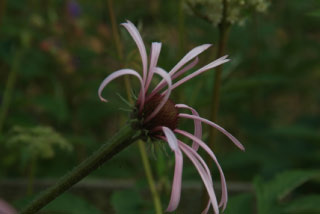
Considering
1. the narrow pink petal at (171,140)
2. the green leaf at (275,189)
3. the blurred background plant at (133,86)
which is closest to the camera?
the narrow pink petal at (171,140)

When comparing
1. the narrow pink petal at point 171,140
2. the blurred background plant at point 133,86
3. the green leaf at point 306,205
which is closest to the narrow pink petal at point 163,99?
the narrow pink petal at point 171,140

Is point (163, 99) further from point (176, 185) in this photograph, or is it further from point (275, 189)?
point (275, 189)

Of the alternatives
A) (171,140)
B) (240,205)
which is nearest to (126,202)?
(240,205)

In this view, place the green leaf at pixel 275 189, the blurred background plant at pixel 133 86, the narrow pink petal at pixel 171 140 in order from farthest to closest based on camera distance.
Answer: the blurred background plant at pixel 133 86, the green leaf at pixel 275 189, the narrow pink petal at pixel 171 140

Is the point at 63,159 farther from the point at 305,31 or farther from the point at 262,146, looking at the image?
the point at 305,31

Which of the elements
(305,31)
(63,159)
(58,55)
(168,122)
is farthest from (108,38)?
(168,122)

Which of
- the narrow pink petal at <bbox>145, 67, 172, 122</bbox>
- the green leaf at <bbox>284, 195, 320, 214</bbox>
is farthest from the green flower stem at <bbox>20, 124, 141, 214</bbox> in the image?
the green leaf at <bbox>284, 195, 320, 214</bbox>

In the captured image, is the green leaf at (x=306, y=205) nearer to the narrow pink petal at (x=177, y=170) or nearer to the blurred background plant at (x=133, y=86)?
the blurred background plant at (x=133, y=86)
